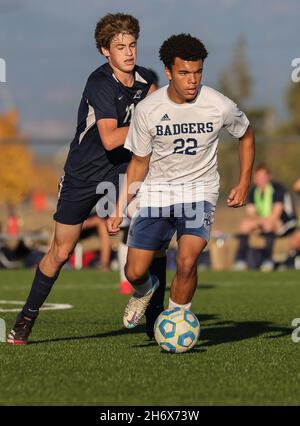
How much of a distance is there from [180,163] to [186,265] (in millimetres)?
725

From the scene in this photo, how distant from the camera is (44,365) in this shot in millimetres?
6613

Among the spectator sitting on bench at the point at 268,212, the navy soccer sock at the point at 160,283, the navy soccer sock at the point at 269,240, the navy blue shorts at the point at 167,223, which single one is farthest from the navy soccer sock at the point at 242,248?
the navy blue shorts at the point at 167,223

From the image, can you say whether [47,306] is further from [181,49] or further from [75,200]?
[181,49]

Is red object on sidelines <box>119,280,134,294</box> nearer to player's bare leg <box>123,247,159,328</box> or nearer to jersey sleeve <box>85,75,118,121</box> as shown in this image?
player's bare leg <box>123,247,159,328</box>

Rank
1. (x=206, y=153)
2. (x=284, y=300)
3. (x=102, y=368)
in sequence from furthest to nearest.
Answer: (x=284, y=300) < (x=206, y=153) < (x=102, y=368)

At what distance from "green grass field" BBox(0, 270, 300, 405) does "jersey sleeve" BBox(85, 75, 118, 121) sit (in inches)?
67.3

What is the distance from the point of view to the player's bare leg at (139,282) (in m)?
7.46

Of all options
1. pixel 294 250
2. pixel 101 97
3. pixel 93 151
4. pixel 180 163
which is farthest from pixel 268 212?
pixel 180 163

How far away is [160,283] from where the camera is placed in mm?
7988

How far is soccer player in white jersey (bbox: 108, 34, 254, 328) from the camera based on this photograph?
718 centimetres

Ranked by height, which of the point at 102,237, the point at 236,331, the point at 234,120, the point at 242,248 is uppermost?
the point at 234,120
